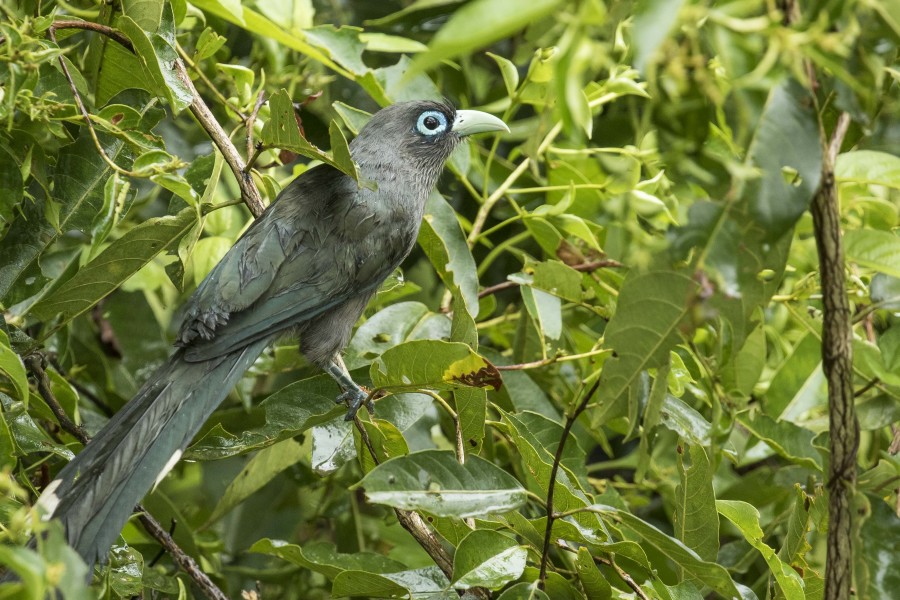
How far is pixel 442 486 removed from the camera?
6.93 feet

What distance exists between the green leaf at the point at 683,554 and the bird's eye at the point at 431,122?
2.36 m

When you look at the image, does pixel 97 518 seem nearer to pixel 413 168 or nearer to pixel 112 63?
pixel 112 63

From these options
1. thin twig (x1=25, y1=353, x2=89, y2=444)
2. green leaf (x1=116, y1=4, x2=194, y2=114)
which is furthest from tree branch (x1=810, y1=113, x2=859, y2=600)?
thin twig (x1=25, y1=353, x2=89, y2=444)

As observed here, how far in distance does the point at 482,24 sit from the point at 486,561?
4.61 feet

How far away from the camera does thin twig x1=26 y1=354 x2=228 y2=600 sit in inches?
108

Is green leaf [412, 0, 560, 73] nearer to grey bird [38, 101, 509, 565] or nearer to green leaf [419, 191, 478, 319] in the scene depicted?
grey bird [38, 101, 509, 565]

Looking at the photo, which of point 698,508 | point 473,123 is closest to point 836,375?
point 698,508

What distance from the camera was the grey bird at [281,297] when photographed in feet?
7.92

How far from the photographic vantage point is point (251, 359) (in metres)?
3.23

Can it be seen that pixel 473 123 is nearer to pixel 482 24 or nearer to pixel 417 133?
pixel 417 133

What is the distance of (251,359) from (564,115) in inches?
84.1

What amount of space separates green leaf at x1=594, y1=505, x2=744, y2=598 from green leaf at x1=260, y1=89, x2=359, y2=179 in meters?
1.04

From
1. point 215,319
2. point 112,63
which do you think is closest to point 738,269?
point 215,319

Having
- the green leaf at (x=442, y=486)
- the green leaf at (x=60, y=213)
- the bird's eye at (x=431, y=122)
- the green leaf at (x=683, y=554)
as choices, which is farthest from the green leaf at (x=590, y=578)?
the bird's eye at (x=431, y=122)
